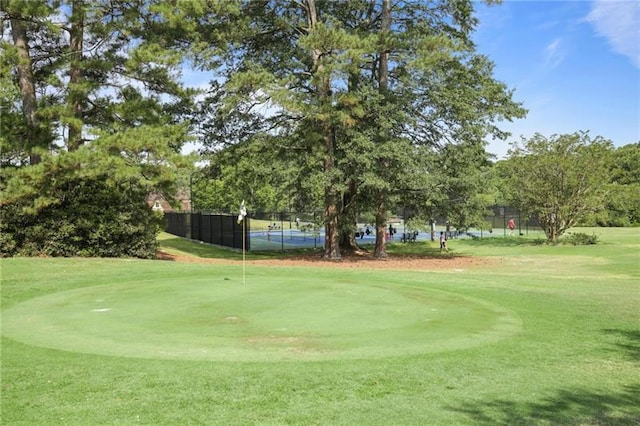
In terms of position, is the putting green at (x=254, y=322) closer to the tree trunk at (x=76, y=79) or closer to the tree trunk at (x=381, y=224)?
the tree trunk at (x=76, y=79)

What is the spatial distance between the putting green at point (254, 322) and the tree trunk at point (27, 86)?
457 inches

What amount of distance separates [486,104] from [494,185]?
175 inches

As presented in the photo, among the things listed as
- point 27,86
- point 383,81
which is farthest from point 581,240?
point 27,86

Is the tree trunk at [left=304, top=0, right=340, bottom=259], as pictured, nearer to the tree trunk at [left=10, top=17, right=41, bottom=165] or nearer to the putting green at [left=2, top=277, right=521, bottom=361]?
the tree trunk at [left=10, top=17, right=41, bottom=165]

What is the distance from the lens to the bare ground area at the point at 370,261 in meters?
24.3

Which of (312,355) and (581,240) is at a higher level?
(581,240)

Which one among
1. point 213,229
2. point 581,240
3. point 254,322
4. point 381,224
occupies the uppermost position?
point 381,224

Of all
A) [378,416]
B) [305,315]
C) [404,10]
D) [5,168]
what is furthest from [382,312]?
[404,10]

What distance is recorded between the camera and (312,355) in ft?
23.3

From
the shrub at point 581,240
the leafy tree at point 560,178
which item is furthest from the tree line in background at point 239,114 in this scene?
the shrub at point 581,240

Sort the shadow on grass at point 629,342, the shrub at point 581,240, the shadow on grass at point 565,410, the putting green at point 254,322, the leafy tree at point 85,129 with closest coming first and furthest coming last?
the shadow on grass at point 565,410
the putting green at point 254,322
the shadow on grass at point 629,342
the leafy tree at point 85,129
the shrub at point 581,240

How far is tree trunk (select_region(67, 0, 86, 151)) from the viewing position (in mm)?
21266

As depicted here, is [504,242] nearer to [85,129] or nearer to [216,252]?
[216,252]

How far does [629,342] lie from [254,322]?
20.0 ft
